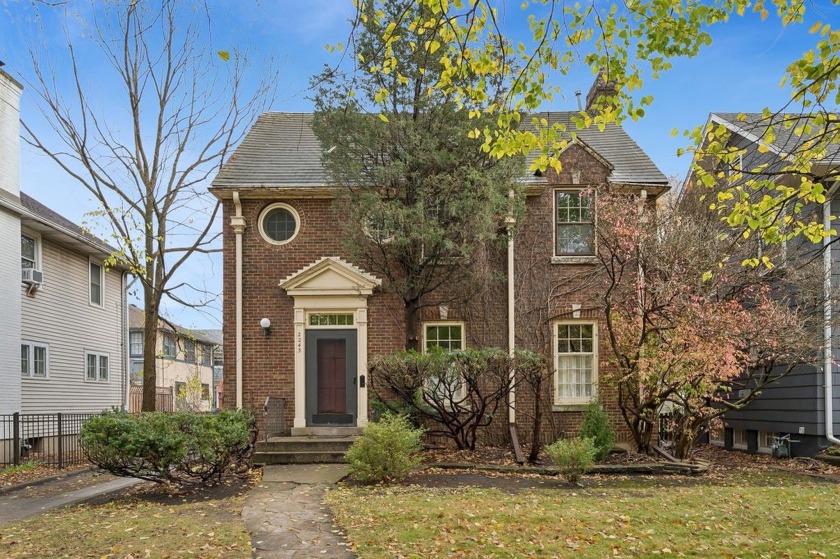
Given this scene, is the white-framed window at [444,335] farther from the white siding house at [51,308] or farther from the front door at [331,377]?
the white siding house at [51,308]

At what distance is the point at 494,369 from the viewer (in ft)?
42.3

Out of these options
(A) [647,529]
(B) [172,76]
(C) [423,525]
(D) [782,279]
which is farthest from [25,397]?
(D) [782,279]

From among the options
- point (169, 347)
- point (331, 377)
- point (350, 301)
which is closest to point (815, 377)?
point (350, 301)

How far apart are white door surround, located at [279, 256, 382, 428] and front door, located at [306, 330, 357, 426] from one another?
14 centimetres

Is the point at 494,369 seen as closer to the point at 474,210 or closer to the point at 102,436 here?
the point at 474,210

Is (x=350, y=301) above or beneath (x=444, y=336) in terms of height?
above

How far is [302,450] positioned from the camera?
42.1 ft

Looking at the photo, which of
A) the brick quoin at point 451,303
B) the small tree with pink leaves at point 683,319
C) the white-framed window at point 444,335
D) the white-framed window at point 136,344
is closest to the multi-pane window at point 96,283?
the brick quoin at point 451,303

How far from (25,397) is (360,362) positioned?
9.55 metres

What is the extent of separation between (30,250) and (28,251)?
8 centimetres

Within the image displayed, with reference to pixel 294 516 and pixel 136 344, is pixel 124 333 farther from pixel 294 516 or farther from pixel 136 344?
pixel 294 516

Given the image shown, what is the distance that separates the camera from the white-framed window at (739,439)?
1719cm

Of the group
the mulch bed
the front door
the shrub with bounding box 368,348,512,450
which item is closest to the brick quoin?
the front door

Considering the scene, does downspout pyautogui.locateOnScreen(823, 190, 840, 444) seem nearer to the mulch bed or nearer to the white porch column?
the mulch bed
